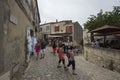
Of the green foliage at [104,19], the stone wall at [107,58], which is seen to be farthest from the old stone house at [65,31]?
the stone wall at [107,58]

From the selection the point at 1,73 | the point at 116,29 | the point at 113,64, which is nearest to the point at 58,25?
the point at 116,29

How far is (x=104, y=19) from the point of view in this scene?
25.2 meters

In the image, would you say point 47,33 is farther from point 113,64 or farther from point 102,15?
point 113,64

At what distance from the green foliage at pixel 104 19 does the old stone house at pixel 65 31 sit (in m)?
12.2

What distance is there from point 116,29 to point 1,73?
11.9 metres

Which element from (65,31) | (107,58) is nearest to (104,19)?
(107,58)

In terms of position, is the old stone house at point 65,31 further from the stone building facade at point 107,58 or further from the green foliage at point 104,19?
the stone building facade at point 107,58

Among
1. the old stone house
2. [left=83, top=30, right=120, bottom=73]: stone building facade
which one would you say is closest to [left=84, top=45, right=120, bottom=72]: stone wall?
[left=83, top=30, right=120, bottom=73]: stone building facade

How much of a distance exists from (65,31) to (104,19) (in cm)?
2024

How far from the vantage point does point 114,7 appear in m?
22.5

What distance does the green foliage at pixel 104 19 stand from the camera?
22347 millimetres

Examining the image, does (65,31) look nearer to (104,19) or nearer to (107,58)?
(104,19)

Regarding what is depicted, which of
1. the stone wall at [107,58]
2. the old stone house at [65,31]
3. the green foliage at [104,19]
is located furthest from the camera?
the old stone house at [65,31]

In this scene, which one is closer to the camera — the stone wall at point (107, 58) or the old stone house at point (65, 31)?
the stone wall at point (107, 58)
